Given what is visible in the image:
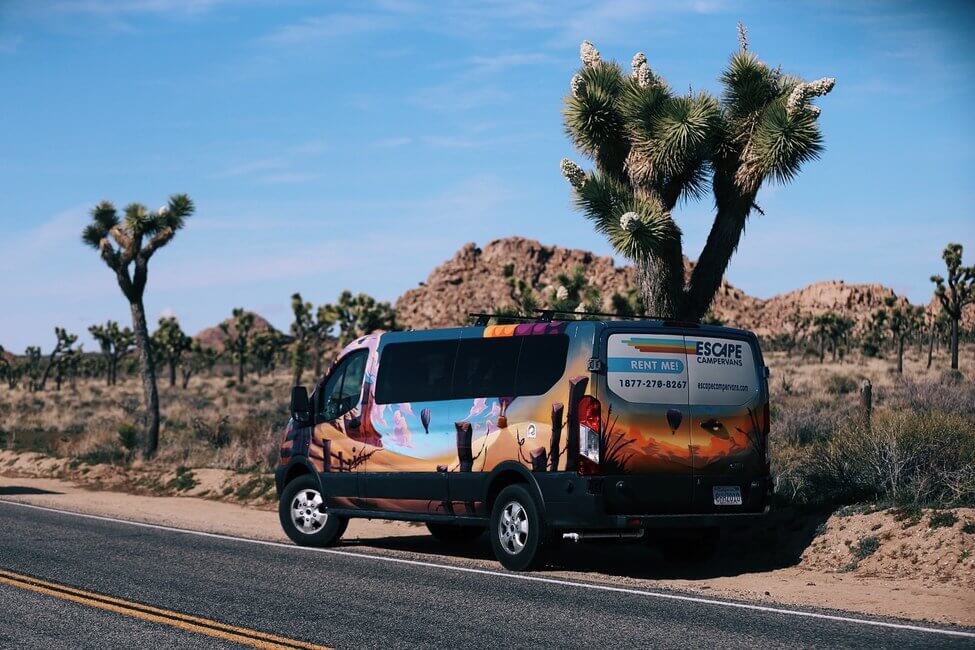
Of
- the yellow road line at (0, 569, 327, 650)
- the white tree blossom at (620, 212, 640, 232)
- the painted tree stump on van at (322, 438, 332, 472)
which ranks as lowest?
the yellow road line at (0, 569, 327, 650)

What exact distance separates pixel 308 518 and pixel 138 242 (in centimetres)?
1922

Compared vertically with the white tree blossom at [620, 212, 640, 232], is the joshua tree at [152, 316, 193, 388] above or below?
above

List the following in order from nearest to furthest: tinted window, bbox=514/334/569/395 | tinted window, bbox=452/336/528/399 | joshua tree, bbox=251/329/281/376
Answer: tinted window, bbox=514/334/569/395
tinted window, bbox=452/336/528/399
joshua tree, bbox=251/329/281/376

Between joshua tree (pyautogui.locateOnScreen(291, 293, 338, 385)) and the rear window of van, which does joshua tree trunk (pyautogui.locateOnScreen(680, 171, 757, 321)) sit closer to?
the rear window of van

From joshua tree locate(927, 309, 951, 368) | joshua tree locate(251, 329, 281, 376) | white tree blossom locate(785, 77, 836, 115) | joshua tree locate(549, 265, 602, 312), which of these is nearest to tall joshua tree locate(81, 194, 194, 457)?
joshua tree locate(549, 265, 602, 312)

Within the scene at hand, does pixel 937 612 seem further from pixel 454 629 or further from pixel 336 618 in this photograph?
pixel 336 618

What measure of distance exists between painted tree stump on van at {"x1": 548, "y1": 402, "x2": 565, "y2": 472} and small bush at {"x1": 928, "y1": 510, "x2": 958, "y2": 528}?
3.88 m

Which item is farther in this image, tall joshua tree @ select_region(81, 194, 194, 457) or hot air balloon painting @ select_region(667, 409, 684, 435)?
tall joshua tree @ select_region(81, 194, 194, 457)

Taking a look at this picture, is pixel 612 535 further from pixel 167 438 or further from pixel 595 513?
pixel 167 438

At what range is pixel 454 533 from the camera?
15.1m

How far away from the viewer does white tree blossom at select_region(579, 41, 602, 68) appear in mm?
18755

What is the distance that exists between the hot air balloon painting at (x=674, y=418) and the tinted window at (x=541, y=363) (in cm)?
113

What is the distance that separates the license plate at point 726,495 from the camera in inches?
460

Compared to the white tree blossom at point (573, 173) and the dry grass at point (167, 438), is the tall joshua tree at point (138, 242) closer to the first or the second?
the dry grass at point (167, 438)
